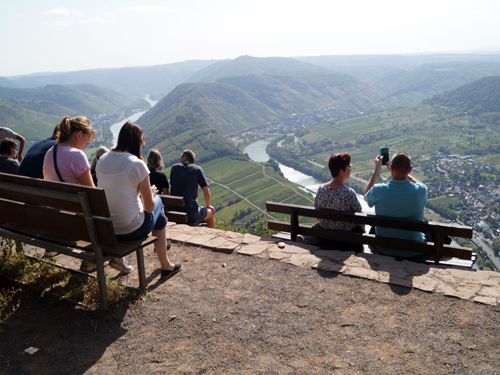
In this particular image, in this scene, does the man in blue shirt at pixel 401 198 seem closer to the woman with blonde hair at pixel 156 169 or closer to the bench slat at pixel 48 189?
the bench slat at pixel 48 189

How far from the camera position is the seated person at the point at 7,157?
200 inches

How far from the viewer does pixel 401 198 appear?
13.1 feet

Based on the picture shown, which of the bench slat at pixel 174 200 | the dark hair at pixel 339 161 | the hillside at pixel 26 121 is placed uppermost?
the dark hair at pixel 339 161

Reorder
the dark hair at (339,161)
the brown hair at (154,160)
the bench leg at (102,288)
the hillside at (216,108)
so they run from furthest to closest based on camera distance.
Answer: the hillside at (216,108) < the brown hair at (154,160) < the dark hair at (339,161) < the bench leg at (102,288)

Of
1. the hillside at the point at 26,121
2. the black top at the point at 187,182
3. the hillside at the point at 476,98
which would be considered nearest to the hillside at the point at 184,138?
the hillside at the point at 26,121

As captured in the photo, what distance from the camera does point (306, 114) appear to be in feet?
611

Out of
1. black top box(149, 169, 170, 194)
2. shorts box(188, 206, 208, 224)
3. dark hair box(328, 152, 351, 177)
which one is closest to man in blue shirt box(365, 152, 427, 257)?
dark hair box(328, 152, 351, 177)

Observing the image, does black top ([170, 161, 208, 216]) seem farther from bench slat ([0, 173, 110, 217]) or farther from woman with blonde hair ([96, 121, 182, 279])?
bench slat ([0, 173, 110, 217])

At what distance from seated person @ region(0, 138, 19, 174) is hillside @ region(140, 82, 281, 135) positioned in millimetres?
145593

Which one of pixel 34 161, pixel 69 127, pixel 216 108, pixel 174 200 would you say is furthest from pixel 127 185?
pixel 216 108

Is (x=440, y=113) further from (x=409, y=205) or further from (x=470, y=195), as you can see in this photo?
(x=409, y=205)

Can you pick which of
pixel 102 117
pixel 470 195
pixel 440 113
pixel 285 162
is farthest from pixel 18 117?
pixel 440 113

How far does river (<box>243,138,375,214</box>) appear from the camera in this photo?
76.5m

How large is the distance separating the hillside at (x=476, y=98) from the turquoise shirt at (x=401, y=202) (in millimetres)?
173110
